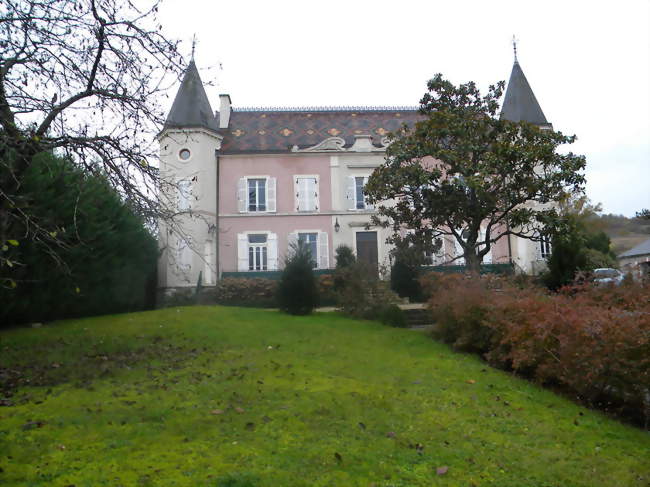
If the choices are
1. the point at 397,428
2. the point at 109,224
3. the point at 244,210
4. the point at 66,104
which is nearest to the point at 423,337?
the point at 397,428

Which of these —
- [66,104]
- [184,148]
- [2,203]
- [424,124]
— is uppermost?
[184,148]

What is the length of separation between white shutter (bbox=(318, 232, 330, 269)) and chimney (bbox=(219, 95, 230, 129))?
7313 mm

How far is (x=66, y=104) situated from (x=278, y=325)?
738cm

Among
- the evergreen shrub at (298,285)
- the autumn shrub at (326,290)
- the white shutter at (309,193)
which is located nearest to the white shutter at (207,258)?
the white shutter at (309,193)

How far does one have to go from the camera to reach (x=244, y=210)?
A: 75.0 feet

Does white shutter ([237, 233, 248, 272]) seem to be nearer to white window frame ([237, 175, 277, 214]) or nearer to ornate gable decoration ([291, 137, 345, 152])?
white window frame ([237, 175, 277, 214])

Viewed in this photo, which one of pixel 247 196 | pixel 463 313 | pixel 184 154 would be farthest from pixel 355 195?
pixel 463 313

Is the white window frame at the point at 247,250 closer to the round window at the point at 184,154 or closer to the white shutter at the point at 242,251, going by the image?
the white shutter at the point at 242,251

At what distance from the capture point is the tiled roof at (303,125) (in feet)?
78.7

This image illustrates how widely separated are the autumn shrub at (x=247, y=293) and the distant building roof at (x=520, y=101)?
12805mm

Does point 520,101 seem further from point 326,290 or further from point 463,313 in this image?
point 463,313

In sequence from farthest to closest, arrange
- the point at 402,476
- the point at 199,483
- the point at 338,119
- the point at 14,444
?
Result: the point at 338,119 → the point at 14,444 → the point at 402,476 → the point at 199,483

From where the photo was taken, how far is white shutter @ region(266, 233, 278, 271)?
22484mm

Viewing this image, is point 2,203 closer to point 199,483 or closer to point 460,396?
point 199,483
